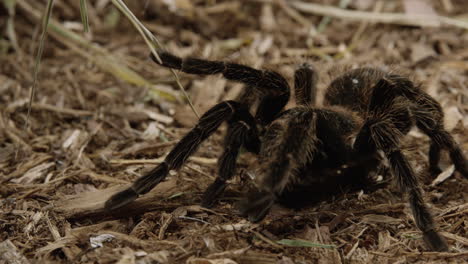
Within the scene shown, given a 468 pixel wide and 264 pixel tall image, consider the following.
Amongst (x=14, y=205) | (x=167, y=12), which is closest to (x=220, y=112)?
(x=14, y=205)

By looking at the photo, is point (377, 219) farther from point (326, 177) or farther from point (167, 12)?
point (167, 12)

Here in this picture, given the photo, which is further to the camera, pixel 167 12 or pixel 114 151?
pixel 167 12

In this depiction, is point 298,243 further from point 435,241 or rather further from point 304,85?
point 304,85

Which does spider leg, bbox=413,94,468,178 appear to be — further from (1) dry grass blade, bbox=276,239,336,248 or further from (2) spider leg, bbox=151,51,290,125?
(1) dry grass blade, bbox=276,239,336,248

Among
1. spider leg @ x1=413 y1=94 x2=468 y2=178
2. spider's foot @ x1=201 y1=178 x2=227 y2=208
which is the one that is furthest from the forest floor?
spider leg @ x1=413 y1=94 x2=468 y2=178

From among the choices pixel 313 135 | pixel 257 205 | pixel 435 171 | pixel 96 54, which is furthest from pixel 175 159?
pixel 96 54

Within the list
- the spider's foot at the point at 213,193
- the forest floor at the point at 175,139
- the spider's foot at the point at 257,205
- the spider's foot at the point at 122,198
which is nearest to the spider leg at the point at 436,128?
the forest floor at the point at 175,139
